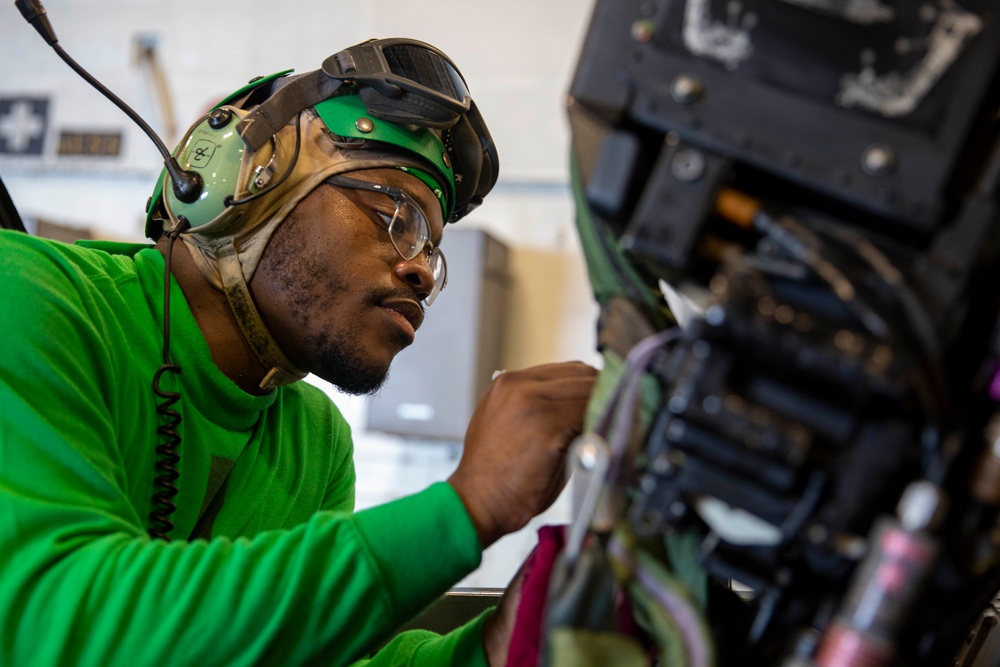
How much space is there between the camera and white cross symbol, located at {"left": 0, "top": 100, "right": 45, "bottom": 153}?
423cm

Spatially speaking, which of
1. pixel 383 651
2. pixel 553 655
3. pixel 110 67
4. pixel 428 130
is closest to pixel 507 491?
pixel 553 655

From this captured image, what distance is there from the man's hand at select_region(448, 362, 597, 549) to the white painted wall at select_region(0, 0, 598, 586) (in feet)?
8.88

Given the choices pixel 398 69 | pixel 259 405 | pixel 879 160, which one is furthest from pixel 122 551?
pixel 398 69

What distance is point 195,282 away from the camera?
1394 millimetres

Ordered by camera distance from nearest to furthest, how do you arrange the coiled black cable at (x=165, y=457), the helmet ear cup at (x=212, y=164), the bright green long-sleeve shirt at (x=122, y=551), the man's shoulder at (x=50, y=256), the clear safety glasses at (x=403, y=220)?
the bright green long-sleeve shirt at (x=122, y=551) < the man's shoulder at (x=50, y=256) < the coiled black cable at (x=165, y=457) < the helmet ear cup at (x=212, y=164) < the clear safety glasses at (x=403, y=220)

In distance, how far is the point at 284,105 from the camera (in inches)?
53.9

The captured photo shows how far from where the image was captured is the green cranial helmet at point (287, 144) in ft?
4.30

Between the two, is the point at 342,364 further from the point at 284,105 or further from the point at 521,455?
the point at 521,455

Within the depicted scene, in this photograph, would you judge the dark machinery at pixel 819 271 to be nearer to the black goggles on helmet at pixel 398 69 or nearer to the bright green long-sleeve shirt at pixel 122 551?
the bright green long-sleeve shirt at pixel 122 551

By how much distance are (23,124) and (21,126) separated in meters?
0.01

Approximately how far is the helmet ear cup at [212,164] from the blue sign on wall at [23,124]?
3.40 meters

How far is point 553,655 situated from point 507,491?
8.2 inches

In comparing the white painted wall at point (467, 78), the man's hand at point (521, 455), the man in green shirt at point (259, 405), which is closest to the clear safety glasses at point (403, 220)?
the man in green shirt at point (259, 405)

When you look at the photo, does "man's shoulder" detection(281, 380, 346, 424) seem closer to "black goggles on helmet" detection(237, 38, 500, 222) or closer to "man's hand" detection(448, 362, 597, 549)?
"black goggles on helmet" detection(237, 38, 500, 222)
